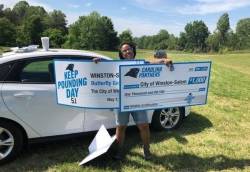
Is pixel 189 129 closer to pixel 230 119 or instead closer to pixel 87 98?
pixel 230 119

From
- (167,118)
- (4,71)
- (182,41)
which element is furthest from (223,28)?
(4,71)

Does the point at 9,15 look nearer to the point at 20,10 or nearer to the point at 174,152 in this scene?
the point at 20,10

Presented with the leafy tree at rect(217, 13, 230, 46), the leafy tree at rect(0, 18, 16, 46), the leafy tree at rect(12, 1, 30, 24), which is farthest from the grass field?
the leafy tree at rect(217, 13, 230, 46)

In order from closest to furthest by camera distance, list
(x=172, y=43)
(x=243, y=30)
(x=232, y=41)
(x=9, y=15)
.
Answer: (x=9, y=15), (x=232, y=41), (x=172, y=43), (x=243, y=30)

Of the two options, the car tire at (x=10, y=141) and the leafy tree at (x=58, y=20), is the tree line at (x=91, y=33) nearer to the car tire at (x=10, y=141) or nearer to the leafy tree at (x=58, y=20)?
the leafy tree at (x=58, y=20)

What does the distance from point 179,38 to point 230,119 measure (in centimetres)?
14696

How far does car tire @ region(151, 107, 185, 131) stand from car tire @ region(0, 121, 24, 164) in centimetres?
244

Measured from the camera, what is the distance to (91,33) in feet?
354

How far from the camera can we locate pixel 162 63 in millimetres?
5531

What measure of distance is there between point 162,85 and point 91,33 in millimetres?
103587

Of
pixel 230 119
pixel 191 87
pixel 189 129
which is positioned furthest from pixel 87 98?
pixel 230 119

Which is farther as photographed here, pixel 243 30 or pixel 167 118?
pixel 243 30

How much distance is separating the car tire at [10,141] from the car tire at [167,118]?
244 centimetres

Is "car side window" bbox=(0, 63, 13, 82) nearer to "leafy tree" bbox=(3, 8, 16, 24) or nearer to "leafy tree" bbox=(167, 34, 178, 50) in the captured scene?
"leafy tree" bbox=(3, 8, 16, 24)
